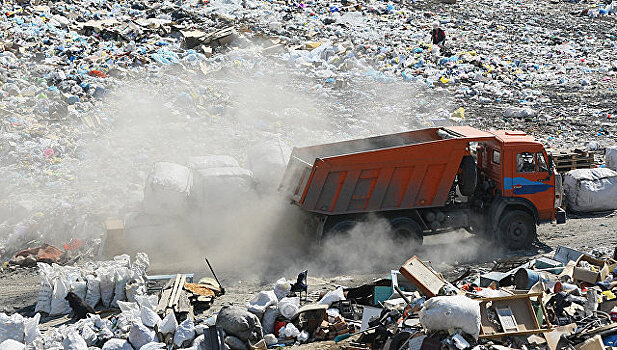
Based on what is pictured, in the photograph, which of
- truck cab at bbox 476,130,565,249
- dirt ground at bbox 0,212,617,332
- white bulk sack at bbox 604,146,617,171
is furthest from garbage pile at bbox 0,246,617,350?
white bulk sack at bbox 604,146,617,171

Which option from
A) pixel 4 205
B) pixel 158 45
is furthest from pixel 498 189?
pixel 158 45

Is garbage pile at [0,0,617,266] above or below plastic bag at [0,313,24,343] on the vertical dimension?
above

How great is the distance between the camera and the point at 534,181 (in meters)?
10.8

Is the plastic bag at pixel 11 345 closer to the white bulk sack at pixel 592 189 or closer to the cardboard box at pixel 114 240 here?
the cardboard box at pixel 114 240

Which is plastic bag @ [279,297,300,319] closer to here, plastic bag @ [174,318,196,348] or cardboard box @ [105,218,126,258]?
plastic bag @ [174,318,196,348]

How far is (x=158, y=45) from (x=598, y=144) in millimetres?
11110

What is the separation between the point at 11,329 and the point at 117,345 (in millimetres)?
1167

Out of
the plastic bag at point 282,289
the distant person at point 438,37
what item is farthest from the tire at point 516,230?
the distant person at point 438,37

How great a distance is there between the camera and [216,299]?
9.09 m

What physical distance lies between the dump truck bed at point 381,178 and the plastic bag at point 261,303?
8.44 feet

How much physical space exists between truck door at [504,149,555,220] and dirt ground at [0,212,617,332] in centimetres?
75

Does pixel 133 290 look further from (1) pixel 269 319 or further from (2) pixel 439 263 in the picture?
(2) pixel 439 263

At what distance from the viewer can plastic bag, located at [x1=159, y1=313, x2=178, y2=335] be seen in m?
7.23

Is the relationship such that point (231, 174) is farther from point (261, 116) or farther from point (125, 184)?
point (261, 116)
